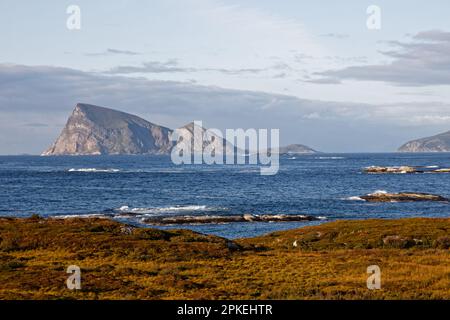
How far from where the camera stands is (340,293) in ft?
99.1

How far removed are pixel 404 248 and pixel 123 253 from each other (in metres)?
27.1

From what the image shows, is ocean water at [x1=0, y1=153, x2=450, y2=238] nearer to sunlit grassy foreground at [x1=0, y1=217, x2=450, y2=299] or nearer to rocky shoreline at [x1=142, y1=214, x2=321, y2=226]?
rocky shoreline at [x1=142, y1=214, x2=321, y2=226]

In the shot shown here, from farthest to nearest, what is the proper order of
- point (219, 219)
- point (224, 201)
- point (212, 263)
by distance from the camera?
point (224, 201) < point (219, 219) < point (212, 263)

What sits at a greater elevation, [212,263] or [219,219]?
[212,263]

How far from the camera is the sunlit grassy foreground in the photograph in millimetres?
31062

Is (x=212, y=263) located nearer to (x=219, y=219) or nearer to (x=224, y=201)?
(x=219, y=219)

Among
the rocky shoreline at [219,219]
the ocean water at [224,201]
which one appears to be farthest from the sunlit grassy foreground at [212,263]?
the rocky shoreline at [219,219]

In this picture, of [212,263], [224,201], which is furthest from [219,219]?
[212,263]

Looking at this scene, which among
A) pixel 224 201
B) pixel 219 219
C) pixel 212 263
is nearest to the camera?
pixel 212 263

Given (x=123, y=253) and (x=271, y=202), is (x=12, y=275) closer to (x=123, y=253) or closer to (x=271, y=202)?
(x=123, y=253)

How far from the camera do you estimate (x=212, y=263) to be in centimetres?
4247

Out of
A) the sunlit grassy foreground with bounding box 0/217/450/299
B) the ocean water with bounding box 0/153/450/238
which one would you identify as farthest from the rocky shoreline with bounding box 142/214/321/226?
the sunlit grassy foreground with bounding box 0/217/450/299

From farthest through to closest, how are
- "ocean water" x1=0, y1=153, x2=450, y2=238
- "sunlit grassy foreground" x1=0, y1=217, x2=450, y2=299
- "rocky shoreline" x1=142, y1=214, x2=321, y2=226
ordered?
1. "ocean water" x1=0, y1=153, x2=450, y2=238
2. "rocky shoreline" x1=142, y1=214, x2=321, y2=226
3. "sunlit grassy foreground" x1=0, y1=217, x2=450, y2=299
